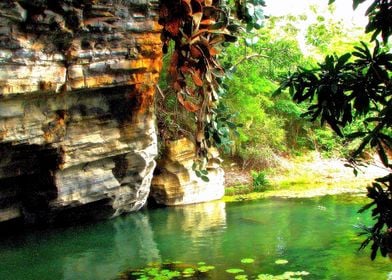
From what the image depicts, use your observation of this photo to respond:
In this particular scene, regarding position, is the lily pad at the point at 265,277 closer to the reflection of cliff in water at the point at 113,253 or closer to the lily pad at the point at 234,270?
the lily pad at the point at 234,270

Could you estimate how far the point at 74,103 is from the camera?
8.91 meters

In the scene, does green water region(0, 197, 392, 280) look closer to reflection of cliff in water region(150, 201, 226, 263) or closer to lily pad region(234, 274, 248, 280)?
reflection of cliff in water region(150, 201, 226, 263)

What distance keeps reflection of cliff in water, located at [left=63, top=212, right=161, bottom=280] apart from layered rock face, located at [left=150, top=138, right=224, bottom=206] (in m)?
2.14

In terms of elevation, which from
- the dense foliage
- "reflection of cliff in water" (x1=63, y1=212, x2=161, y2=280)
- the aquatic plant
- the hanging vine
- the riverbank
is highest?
the hanging vine

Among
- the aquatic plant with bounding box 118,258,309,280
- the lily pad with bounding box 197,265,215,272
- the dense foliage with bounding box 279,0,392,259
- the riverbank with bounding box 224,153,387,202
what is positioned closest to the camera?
the dense foliage with bounding box 279,0,392,259

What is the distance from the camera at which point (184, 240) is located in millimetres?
8719

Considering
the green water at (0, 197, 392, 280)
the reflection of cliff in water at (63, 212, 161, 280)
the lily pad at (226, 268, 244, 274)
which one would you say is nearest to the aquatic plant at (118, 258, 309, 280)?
the lily pad at (226, 268, 244, 274)

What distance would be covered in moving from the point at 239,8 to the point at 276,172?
1258 centimetres

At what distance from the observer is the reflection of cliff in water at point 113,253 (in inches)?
277

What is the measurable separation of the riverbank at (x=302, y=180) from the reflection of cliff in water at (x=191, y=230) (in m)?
1.60

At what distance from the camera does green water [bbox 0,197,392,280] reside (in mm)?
6773

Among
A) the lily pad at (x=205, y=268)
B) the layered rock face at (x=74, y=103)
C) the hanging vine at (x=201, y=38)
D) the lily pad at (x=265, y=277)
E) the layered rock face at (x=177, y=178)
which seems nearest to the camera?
the hanging vine at (x=201, y=38)

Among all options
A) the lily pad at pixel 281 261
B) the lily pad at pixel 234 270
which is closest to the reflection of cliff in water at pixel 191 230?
the lily pad at pixel 234 270

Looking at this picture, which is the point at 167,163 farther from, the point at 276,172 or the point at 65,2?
the point at 65,2
